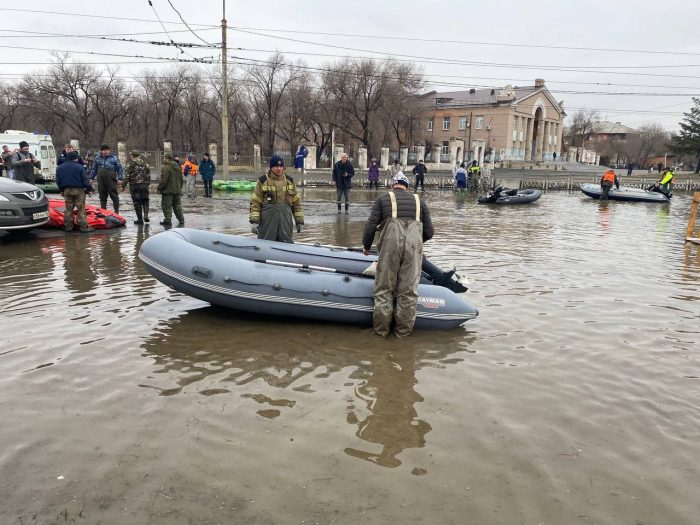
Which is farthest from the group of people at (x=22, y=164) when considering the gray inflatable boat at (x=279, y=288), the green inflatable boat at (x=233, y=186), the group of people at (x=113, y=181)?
the green inflatable boat at (x=233, y=186)

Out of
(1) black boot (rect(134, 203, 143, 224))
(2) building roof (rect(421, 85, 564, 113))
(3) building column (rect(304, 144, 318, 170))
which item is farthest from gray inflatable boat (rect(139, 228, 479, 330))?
(2) building roof (rect(421, 85, 564, 113))

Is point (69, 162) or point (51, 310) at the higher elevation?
point (69, 162)

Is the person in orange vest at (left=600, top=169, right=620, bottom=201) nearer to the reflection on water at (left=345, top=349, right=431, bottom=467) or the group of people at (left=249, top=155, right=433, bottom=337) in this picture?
the group of people at (left=249, top=155, right=433, bottom=337)

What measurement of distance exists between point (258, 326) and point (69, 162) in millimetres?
6975

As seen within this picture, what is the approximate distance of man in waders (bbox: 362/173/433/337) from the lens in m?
5.44

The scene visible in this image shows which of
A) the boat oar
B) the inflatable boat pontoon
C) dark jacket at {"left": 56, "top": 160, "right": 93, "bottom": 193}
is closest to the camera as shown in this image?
the boat oar

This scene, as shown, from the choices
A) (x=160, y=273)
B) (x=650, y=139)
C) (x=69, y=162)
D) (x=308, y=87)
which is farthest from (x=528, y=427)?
(x=650, y=139)

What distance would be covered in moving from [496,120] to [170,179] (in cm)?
6030

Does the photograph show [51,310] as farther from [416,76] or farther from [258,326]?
[416,76]

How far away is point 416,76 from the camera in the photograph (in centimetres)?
5053

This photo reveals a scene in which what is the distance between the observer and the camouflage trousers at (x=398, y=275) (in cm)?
543

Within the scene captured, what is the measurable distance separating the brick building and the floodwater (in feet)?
184

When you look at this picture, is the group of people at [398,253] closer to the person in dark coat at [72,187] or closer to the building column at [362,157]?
the person in dark coat at [72,187]

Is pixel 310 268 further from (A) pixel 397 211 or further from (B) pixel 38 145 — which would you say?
(B) pixel 38 145
